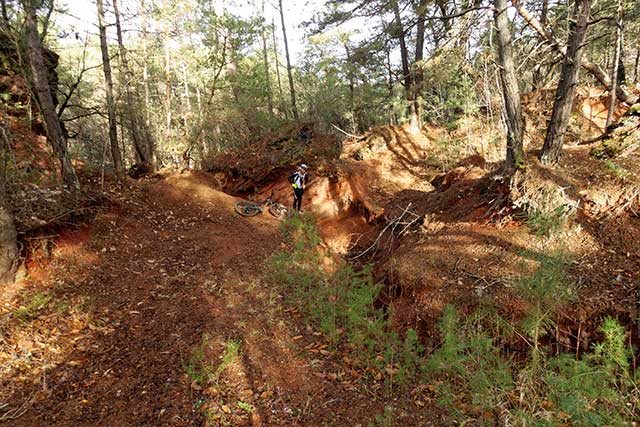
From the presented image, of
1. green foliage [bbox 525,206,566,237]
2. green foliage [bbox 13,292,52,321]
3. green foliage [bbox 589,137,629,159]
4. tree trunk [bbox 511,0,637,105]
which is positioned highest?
tree trunk [bbox 511,0,637,105]

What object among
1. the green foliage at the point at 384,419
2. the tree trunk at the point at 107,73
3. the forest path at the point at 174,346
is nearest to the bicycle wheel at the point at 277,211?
the forest path at the point at 174,346

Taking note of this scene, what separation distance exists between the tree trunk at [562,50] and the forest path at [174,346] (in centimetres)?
786

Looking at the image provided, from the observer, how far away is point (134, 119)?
1274cm

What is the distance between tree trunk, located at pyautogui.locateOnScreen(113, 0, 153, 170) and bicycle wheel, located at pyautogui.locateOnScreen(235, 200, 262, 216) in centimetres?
490

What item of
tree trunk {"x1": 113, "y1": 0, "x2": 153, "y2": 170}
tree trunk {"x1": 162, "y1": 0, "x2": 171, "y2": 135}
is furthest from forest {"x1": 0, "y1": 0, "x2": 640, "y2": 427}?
tree trunk {"x1": 162, "y1": 0, "x2": 171, "y2": 135}

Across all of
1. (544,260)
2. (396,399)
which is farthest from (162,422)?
(544,260)

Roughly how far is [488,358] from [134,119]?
1389 centimetres

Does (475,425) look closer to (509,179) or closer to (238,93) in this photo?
(509,179)

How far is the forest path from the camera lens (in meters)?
3.68

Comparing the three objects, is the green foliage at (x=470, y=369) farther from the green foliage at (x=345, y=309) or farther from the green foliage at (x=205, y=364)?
the green foliage at (x=205, y=364)

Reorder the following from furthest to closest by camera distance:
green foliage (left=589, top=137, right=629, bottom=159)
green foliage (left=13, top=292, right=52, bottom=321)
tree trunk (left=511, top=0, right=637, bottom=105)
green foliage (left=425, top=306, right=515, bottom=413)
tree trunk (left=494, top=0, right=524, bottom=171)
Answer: tree trunk (left=511, top=0, right=637, bottom=105)
green foliage (left=589, top=137, right=629, bottom=159)
tree trunk (left=494, top=0, right=524, bottom=171)
green foliage (left=13, top=292, right=52, bottom=321)
green foliage (left=425, top=306, right=515, bottom=413)

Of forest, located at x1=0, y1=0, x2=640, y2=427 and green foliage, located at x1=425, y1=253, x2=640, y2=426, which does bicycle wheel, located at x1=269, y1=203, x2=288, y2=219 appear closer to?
forest, located at x1=0, y1=0, x2=640, y2=427

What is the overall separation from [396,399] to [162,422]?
2.81 metres

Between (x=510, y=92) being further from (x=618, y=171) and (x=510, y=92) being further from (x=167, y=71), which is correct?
(x=167, y=71)
